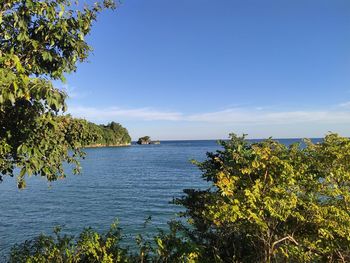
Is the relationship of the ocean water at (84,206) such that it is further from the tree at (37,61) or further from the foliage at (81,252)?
the tree at (37,61)

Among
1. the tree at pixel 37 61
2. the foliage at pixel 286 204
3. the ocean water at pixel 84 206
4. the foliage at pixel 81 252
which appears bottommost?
the ocean water at pixel 84 206

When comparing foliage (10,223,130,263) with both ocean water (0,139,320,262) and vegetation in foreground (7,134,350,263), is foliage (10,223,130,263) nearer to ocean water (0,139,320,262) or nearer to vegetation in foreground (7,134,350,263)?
vegetation in foreground (7,134,350,263)

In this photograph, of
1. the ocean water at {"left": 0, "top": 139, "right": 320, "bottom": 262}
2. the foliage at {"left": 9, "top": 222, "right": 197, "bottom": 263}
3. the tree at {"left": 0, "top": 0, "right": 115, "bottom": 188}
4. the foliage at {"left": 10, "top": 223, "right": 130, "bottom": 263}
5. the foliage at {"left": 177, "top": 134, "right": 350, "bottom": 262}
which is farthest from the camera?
the ocean water at {"left": 0, "top": 139, "right": 320, "bottom": 262}

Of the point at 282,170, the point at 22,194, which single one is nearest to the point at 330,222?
the point at 282,170

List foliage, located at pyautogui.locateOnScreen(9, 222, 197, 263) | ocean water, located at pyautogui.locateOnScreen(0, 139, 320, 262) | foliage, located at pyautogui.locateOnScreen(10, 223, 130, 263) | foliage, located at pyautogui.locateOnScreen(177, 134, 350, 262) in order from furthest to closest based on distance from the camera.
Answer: ocean water, located at pyautogui.locateOnScreen(0, 139, 320, 262)
foliage, located at pyautogui.locateOnScreen(10, 223, 130, 263)
foliage, located at pyautogui.locateOnScreen(9, 222, 197, 263)
foliage, located at pyautogui.locateOnScreen(177, 134, 350, 262)

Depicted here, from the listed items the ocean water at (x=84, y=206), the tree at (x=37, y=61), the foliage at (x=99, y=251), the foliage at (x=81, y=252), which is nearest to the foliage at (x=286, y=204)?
the foliage at (x=99, y=251)

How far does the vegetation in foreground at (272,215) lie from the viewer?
665cm

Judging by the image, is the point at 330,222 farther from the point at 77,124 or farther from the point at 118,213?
the point at 118,213

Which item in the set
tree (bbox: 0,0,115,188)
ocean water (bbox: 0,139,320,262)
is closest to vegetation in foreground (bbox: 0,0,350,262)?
tree (bbox: 0,0,115,188)

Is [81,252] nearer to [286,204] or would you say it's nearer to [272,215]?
[272,215]

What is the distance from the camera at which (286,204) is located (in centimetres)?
657

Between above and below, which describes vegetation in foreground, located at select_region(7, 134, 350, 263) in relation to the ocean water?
above

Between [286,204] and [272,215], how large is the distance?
0.34 m

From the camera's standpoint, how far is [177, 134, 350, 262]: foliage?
6.61 meters
